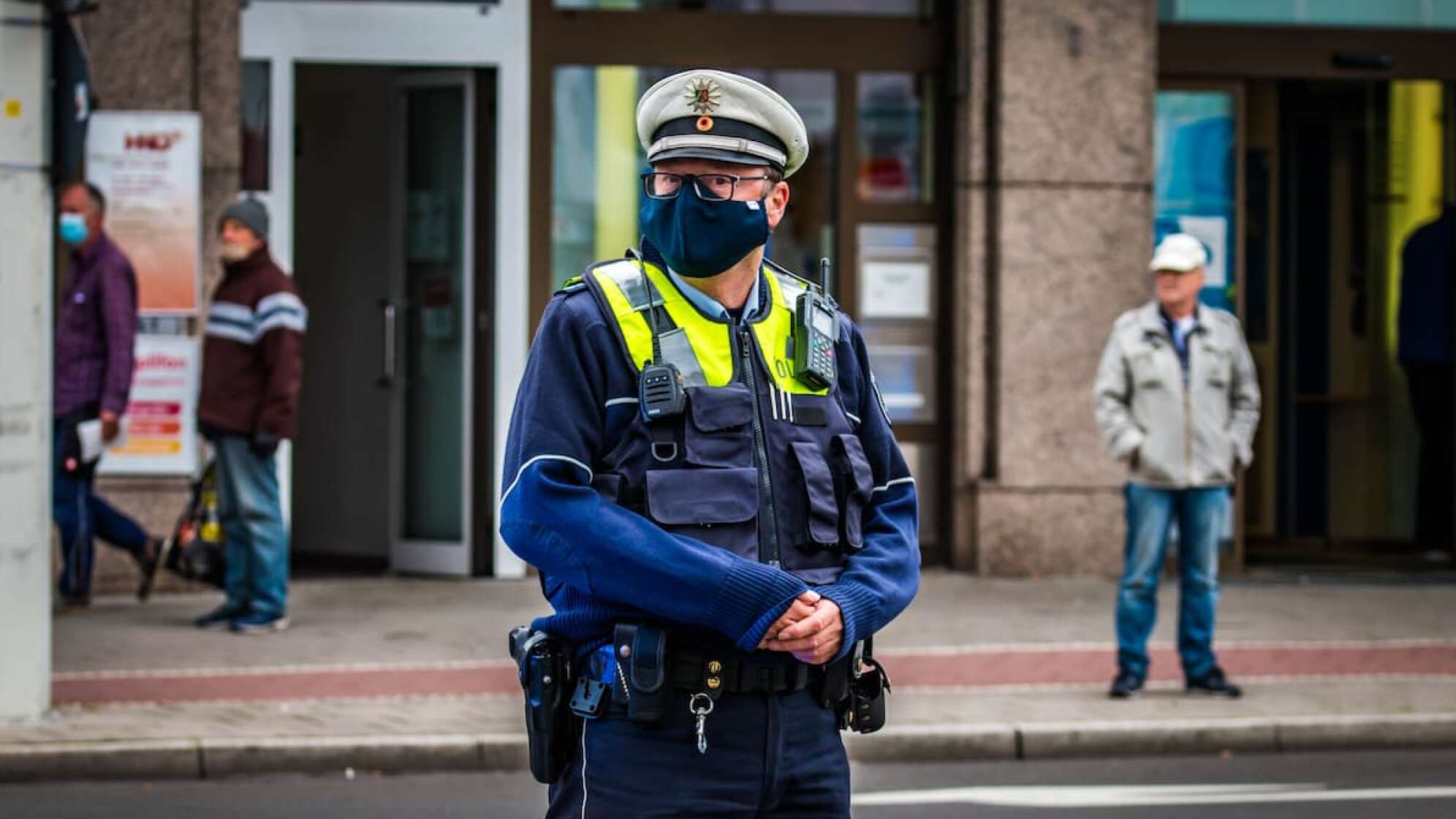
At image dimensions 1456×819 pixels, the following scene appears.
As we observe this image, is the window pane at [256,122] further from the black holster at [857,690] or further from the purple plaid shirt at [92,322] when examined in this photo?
the black holster at [857,690]

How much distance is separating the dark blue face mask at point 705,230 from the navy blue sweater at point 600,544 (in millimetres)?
165

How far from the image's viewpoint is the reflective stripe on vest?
11.6ft

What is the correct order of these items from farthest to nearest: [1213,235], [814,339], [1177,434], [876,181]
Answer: [1213,235] < [876,181] < [1177,434] < [814,339]

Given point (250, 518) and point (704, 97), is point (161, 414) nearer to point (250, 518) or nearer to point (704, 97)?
point (250, 518)

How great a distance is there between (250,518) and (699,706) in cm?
730

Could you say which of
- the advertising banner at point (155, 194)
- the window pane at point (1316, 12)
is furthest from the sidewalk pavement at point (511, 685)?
the window pane at point (1316, 12)

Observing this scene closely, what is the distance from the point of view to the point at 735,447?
3508 mm

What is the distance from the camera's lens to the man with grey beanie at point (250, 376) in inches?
405

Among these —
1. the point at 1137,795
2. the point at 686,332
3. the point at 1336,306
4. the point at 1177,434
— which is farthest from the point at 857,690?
the point at 1336,306

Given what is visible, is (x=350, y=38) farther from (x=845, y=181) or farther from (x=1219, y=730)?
(x=1219, y=730)

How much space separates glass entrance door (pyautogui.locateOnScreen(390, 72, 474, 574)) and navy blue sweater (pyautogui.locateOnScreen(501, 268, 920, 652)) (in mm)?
9270

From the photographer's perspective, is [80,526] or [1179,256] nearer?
[1179,256]

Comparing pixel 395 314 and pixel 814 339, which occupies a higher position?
pixel 395 314

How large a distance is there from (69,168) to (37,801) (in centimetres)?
245
